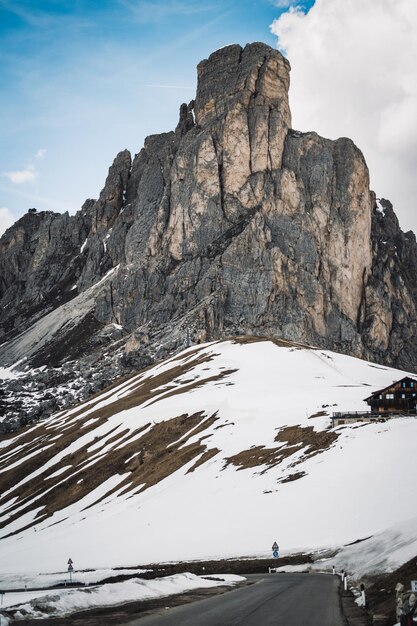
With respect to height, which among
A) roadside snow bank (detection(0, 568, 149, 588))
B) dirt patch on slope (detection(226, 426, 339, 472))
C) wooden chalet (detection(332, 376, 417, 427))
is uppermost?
wooden chalet (detection(332, 376, 417, 427))

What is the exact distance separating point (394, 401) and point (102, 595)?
58.1 meters

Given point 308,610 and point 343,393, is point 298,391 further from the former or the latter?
point 308,610

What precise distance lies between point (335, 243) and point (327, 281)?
13.1m

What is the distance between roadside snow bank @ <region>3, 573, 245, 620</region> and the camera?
16.4 meters

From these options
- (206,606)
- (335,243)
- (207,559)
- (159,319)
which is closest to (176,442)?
(207,559)

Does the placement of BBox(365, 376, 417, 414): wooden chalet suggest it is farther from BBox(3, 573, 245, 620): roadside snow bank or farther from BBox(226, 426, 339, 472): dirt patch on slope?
BBox(3, 573, 245, 620): roadside snow bank

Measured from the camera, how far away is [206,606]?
18.3 m

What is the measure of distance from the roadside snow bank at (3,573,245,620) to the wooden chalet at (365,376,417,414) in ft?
156

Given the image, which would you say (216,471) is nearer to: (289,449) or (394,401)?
(289,449)

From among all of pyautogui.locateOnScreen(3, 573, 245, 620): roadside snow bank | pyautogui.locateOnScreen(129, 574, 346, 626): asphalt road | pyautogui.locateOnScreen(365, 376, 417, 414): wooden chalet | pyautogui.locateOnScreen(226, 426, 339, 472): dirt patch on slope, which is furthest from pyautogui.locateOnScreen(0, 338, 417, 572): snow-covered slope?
pyautogui.locateOnScreen(3, 573, 245, 620): roadside snow bank

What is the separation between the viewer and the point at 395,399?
71875 millimetres

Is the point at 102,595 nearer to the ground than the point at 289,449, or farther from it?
farther from it

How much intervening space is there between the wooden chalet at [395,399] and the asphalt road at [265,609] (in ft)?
161

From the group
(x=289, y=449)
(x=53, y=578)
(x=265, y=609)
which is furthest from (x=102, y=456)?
(x=265, y=609)
